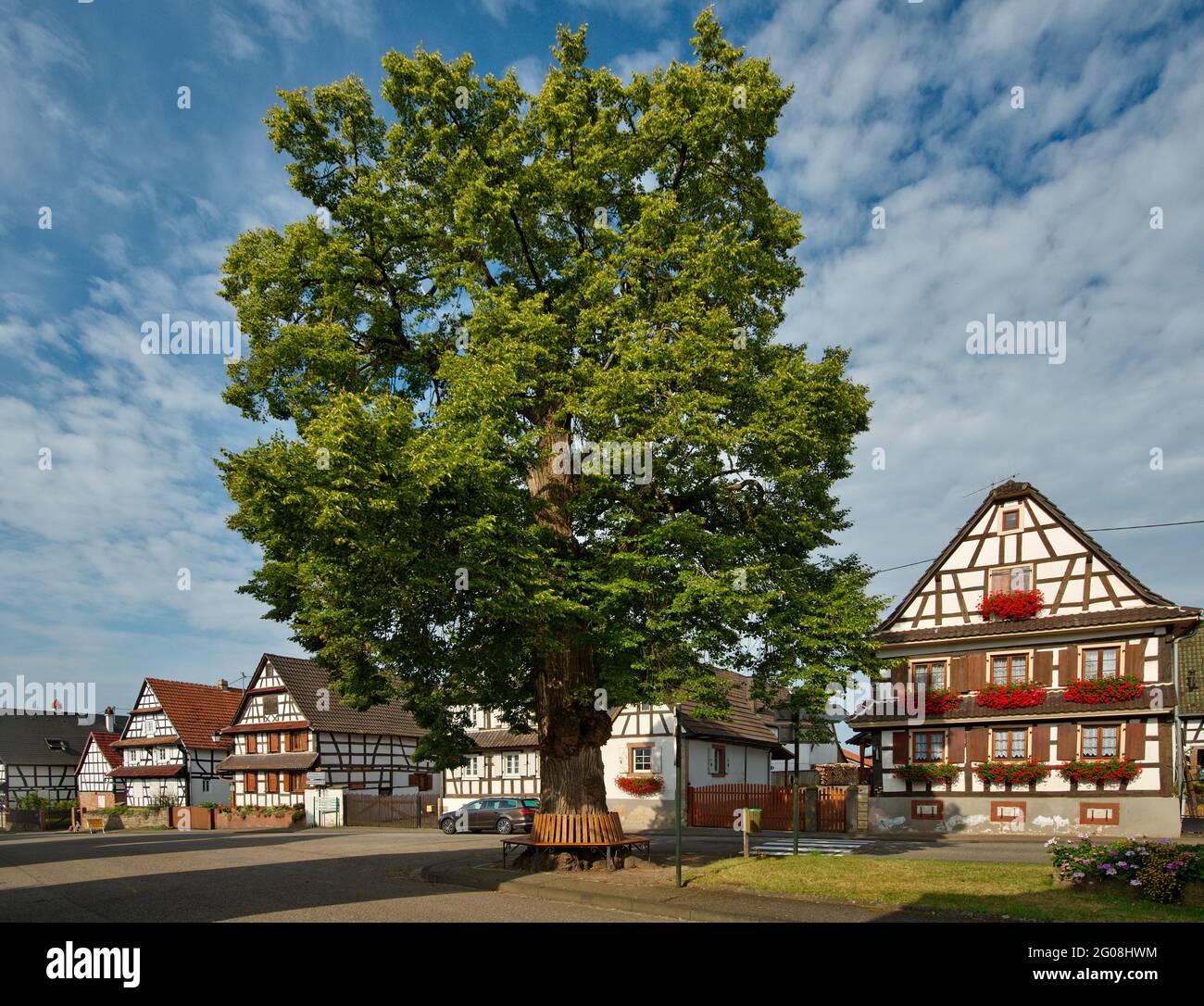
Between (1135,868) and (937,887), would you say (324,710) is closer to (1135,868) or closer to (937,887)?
(937,887)

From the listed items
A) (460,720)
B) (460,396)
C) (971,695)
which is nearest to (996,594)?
(971,695)

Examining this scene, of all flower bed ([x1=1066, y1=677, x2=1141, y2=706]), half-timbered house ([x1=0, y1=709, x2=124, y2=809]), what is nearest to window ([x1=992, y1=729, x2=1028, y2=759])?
flower bed ([x1=1066, y1=677, x2=1141, y2=706])

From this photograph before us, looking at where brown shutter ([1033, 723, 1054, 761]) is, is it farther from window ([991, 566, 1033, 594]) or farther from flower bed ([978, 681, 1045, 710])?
window ([991, 566, 1033, 594])

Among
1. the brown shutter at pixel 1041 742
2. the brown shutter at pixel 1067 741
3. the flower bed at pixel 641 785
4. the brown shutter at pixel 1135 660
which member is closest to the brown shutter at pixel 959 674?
the brown shutter at pixel 1041 742

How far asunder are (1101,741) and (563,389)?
21120 mm

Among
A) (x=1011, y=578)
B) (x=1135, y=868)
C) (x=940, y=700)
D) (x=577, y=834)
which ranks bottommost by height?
(x=577, y=834)

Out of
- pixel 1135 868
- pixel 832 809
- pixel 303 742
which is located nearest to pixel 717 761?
pixel 832 809

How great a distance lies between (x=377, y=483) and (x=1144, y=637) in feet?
81.4

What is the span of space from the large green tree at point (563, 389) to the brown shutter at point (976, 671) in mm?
13340

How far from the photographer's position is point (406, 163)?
18438mm

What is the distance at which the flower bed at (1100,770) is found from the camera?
26156 mm

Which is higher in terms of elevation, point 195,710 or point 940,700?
point 940,700

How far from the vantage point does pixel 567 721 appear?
55.7 feet

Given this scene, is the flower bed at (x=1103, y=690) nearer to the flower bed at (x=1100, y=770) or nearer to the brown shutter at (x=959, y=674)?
the flower bed at (x=1100, y=770)
